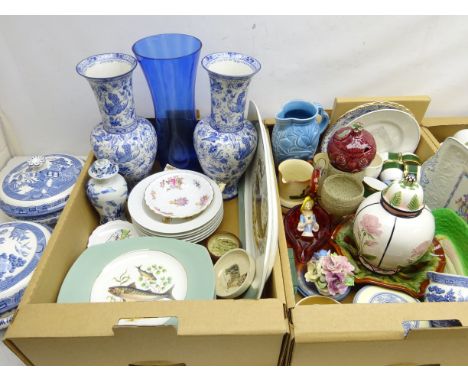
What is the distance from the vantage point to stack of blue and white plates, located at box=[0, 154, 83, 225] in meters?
0.77

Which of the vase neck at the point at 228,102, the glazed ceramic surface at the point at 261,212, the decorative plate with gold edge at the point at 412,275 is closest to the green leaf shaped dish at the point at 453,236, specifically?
the decorative plate with gold edge at the point at 412,275

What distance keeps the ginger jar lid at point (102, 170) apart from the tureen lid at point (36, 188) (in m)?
0.09

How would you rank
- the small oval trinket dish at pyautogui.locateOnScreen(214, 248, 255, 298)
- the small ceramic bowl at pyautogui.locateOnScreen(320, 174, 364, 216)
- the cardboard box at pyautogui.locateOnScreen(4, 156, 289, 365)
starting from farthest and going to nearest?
the small ceramic bowl at pyautogui.locateOnScreen(320, 174, 364, 216)
the small oval trinket dish at pyautogui.locateOnScreen(214, 248, 255, 298)
the cardboard box at pyautogui.locateOnScreen(4, 156, 289, 365)

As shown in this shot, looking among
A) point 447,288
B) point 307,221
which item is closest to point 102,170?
point 307,221

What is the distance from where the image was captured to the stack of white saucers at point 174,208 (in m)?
0.74

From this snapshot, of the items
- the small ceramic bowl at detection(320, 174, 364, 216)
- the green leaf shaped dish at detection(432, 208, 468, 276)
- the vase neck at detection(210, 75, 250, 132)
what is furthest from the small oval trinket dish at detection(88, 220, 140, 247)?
the green leaf shaped dish at detection(432, 208, 468, 276)

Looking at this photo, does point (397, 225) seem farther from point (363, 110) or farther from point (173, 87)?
point (173, 87)

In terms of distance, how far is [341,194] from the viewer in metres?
0.76

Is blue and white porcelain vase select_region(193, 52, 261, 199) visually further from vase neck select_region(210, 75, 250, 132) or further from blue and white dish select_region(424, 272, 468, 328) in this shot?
blue and white dish select_region(424, 272, 468, 328)

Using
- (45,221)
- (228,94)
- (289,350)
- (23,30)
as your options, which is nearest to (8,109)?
(23,30)

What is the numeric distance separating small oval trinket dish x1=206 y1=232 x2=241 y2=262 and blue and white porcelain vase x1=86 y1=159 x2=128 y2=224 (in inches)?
9.2

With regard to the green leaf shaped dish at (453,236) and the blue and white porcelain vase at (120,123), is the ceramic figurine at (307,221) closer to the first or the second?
the green leaf shaped dish at (453,236)

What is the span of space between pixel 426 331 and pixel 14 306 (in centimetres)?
73

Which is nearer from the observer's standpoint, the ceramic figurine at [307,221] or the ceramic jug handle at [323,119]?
the ceramic figurine at [307,221]
